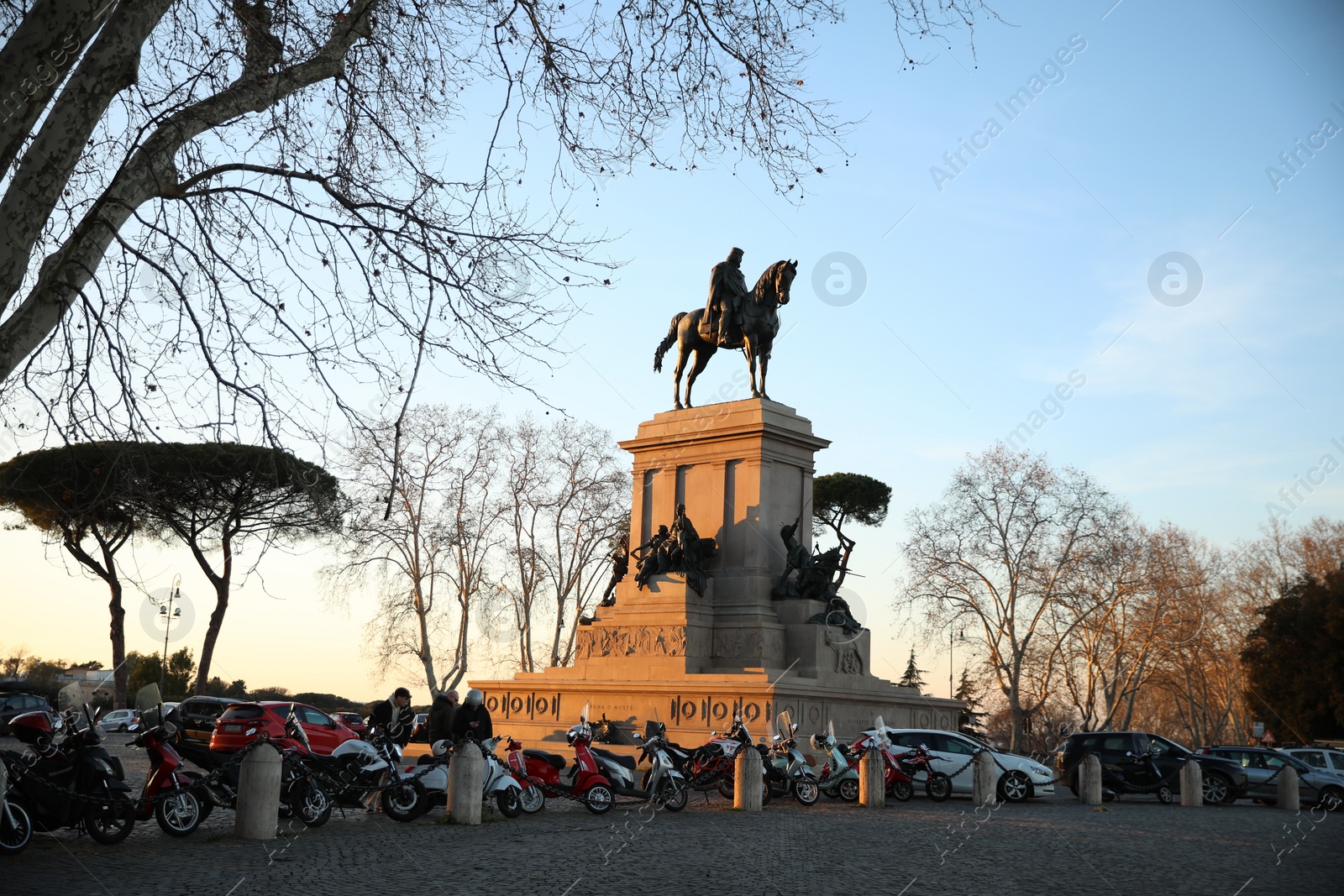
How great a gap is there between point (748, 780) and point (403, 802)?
15.0 ft

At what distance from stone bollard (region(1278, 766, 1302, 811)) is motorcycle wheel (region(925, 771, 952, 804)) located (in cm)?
630

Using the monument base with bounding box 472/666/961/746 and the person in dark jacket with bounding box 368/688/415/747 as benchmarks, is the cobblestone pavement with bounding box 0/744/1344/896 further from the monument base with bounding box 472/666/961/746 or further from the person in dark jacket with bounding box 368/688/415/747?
the monument base with bounding box 472/666/961/746

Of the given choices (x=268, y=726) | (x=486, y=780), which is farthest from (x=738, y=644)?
(x=486, y=780)

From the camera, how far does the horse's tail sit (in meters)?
30.0

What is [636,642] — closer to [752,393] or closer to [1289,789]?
[752,393]

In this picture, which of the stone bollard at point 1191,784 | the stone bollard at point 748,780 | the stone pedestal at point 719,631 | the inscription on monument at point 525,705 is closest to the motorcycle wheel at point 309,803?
the stone bollard at point 748,780

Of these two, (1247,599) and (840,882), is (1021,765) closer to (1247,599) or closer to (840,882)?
(840,882)

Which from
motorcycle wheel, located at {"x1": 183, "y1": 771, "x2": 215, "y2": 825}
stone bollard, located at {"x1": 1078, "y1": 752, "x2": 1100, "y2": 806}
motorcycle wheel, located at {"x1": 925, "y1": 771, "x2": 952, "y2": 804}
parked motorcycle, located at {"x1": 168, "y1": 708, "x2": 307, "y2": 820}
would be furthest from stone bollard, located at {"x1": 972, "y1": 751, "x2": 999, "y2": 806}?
motorcycle wheel, located at {"x1": 183, "y1": 771, "x2": 215, "y2": 825}

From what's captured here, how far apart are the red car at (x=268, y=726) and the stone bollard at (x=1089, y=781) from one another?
38.8 feet

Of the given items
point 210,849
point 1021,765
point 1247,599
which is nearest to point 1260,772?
point 1021,765

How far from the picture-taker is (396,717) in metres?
17.2

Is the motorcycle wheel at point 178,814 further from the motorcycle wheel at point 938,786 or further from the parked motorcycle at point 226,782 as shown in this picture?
the motorcycle wheel at point 938,786

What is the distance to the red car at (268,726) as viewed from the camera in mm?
21234

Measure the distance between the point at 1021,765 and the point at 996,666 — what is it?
27.7m
